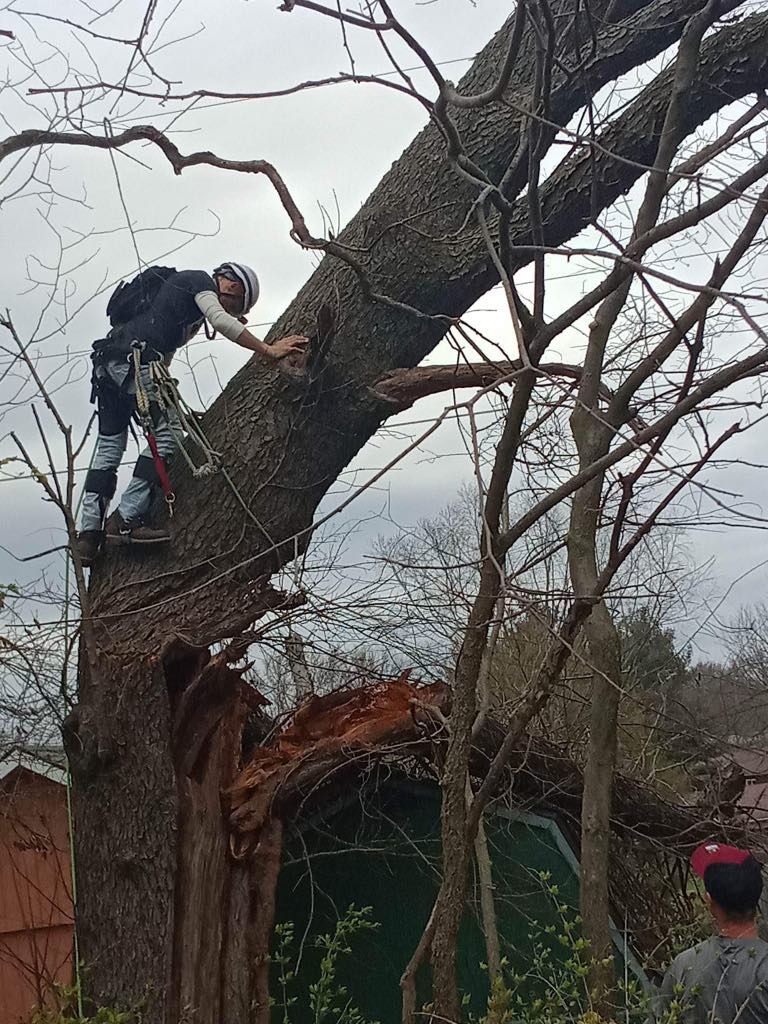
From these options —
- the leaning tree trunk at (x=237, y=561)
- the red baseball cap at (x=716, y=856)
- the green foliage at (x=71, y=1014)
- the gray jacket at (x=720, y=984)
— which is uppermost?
the leaning tree trunk at (x=237, y=561)

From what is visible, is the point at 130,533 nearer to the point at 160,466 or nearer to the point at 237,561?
the point at 160,466

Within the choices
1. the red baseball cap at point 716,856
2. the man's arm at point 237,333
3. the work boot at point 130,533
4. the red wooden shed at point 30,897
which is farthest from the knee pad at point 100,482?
the red baseball cap at point 716,856

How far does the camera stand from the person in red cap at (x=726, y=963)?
3250 mm

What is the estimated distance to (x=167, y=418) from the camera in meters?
4.66

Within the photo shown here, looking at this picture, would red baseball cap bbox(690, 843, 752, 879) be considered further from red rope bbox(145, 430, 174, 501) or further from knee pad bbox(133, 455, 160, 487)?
knee pad bbox(133, 455, 160, 487)

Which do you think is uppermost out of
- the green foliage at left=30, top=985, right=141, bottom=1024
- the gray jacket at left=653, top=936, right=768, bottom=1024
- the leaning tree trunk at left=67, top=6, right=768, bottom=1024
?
the leaning tree trunk at left=67, top=6, right=768, bottom=1024

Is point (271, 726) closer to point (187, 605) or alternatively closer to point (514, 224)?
point (187, 605)

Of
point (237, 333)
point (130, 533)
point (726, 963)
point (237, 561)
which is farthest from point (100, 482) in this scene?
point (726, 963)

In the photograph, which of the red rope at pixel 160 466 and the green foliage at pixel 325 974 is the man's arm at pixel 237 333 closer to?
the red rope at pixel 160 466

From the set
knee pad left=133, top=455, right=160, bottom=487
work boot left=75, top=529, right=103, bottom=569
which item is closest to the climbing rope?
knee pad left=133, top=455, right=160, bottom=487

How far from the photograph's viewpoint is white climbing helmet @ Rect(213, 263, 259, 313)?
486 centimetres

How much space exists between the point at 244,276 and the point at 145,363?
2.18 feet

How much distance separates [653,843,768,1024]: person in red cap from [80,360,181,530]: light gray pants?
2805mm

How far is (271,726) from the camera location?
520 centimetres
